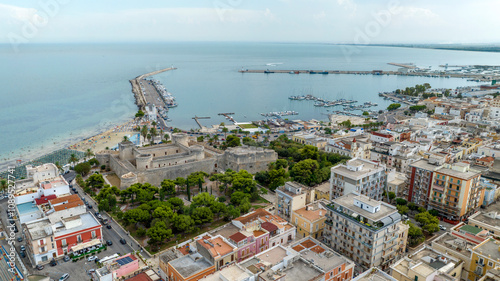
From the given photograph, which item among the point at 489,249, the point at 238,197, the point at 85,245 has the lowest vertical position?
the point at 85,245

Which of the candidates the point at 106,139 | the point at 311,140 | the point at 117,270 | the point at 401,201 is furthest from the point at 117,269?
the point at 106,139

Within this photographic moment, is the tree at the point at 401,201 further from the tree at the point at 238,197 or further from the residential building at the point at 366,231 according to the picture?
the tree at the point at 238,197

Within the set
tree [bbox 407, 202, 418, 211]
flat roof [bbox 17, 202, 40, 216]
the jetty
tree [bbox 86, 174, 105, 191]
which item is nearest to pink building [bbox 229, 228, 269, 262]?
tree [bbox 407, 202, 418, 211]

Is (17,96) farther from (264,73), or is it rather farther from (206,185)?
(264,73)

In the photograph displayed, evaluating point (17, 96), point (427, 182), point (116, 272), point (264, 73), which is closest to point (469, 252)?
point (427, 182)

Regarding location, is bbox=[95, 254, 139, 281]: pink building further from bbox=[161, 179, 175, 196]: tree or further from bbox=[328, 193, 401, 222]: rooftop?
bbox=[328, 193, 401, 222]: rooftop

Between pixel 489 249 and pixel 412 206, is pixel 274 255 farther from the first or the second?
pixel 412 206
